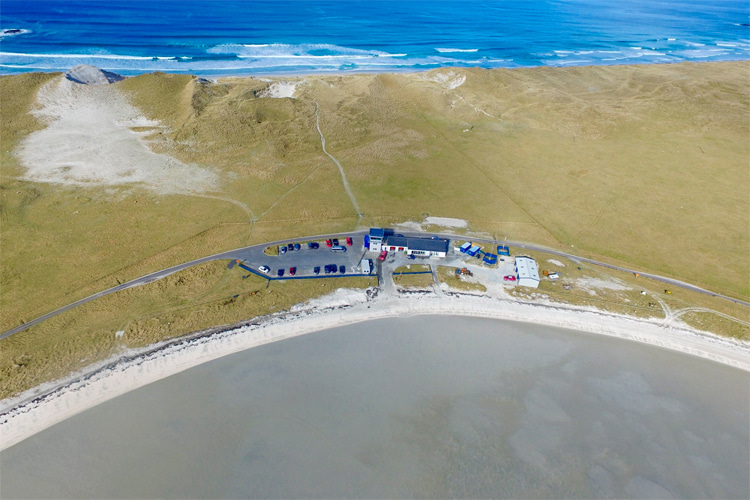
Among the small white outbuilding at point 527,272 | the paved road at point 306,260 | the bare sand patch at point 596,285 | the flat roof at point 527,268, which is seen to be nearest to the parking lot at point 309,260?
the paved road at point 306,260

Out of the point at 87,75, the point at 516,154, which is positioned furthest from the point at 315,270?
the point at 87,75

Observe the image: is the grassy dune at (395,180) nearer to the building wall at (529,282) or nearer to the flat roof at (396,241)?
the building wall at (529,282)

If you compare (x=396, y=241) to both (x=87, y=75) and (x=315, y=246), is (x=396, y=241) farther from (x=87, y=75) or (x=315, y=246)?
(x=87, y=75)

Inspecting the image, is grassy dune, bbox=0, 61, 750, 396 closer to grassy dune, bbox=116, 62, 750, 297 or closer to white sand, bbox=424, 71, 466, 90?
grassy dune, bbox=116, 62, 750, 297

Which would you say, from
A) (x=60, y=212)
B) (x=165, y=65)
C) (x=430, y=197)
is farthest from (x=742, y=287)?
(x=165, y=65)

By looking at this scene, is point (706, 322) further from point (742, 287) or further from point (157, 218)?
point (157, 218)

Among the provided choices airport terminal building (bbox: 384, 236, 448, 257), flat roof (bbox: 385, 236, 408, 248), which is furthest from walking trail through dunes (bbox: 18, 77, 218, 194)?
airport terminal building (bbox: 384, 236, 448, 257)

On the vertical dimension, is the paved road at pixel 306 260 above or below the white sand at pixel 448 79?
below
